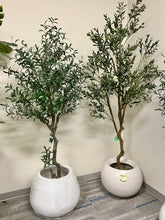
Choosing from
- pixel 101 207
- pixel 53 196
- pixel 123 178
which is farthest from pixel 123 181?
pixel 53 196

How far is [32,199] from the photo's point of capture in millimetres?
1713

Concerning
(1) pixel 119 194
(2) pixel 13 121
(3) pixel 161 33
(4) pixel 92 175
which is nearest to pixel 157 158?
(1) pixel 119 194

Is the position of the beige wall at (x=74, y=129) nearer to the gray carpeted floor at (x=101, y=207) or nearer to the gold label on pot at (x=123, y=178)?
the gray carpeted floor at (x=101, y=207)

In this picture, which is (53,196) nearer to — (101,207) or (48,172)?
(48,172)

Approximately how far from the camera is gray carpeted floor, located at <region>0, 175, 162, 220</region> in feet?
→ 5.78

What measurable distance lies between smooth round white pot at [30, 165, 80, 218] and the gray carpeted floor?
14 centimetres

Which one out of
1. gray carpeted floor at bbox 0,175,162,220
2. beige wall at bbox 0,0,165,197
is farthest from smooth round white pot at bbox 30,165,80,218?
beige wall at bbox 0,0,165,197

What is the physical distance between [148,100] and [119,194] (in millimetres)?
1014

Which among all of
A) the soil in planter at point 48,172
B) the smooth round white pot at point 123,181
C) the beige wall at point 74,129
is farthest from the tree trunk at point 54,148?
the smooth round white pot at point 123,181

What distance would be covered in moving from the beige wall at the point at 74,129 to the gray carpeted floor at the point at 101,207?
17cm

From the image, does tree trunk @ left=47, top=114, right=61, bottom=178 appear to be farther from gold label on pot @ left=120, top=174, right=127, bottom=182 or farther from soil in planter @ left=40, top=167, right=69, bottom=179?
gold label on pot @ left=120, top=174, right=127, bottom=182

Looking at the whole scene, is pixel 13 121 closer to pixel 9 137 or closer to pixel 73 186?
pixel 9 137

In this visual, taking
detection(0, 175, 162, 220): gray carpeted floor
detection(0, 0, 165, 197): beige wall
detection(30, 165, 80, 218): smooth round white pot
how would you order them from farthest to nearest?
1. detection(0, 0, 165, 197): beige wall
2. detection(0, 175, 162, 220): gray carpeted floor
3. detection(30, 165, 80, 218): smooth round white pot

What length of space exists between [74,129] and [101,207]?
851 millimetres
